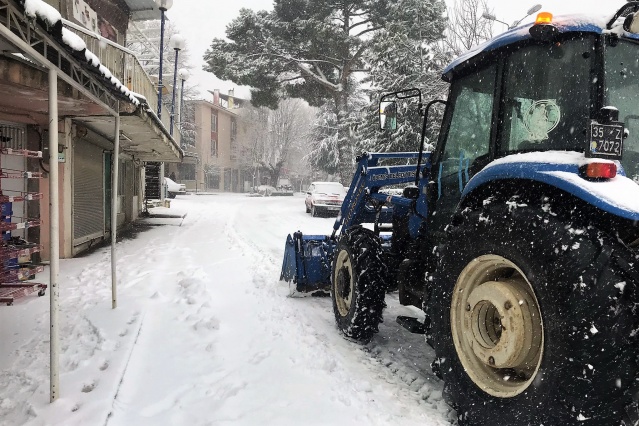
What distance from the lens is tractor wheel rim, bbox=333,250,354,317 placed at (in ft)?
14.6

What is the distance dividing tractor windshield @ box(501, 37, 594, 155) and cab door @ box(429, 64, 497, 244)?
17 cm

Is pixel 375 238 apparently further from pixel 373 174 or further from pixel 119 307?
pixel 119 307

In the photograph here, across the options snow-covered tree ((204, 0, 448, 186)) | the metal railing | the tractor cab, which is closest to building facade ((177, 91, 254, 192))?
snow-covered tree ((204, 0, 448, 186))

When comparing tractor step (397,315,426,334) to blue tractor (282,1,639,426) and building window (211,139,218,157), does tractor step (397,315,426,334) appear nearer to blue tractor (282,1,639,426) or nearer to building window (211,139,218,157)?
blue tractor (282,1,639,426)

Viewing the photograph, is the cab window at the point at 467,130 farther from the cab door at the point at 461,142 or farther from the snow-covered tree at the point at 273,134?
the snow-covered tree at the point at 273,134

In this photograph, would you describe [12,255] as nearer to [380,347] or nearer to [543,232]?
[380,347]

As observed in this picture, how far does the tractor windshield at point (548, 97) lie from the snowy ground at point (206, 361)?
6.29 ft

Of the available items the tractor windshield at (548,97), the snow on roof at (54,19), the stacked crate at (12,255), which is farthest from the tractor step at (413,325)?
the stacked crate at (12,255)

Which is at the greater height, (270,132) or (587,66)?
(270,132)

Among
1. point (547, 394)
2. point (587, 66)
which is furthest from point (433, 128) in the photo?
point (547, 394)

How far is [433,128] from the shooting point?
1361 cm

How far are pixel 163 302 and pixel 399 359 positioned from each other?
10.6ft

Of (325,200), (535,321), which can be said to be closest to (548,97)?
(535,321)

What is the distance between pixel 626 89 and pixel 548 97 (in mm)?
382
